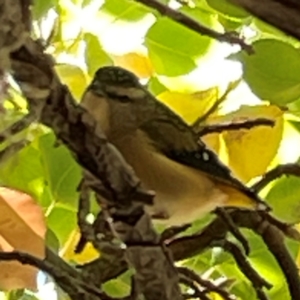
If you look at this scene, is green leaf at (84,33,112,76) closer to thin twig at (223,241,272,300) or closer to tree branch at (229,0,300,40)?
thin twig at (223,241,272,300)

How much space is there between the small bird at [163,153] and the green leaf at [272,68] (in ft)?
0.52

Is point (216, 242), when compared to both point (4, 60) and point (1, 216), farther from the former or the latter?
point (4, 60)

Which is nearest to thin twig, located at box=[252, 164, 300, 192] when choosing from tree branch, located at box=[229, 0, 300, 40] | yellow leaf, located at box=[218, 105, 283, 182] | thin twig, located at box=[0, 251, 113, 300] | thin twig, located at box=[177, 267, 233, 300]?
yellow leaf, located at box=[218, 105, 283, 182]

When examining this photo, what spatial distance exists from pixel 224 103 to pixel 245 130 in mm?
74

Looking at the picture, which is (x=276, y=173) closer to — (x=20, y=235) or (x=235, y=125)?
(x=235, y=125)

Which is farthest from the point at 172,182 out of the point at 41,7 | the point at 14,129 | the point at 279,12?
the point at 279,12

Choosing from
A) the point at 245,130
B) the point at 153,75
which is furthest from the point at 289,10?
the point at 153,75

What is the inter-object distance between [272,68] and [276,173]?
12 centimetres

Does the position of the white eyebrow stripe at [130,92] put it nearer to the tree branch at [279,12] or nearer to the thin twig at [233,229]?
the thin twig at [233,229]

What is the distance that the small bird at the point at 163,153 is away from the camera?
0.78m

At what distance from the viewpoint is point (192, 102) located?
725 millimetres

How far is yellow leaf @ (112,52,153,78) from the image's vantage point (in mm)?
777

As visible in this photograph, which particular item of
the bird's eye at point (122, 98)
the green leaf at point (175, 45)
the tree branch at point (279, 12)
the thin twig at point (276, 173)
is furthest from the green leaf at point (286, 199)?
the tree branch at point (279, 12)

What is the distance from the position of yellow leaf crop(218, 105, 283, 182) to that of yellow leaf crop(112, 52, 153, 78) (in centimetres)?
11
